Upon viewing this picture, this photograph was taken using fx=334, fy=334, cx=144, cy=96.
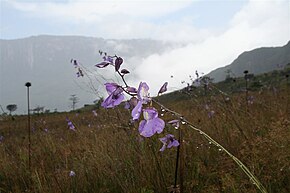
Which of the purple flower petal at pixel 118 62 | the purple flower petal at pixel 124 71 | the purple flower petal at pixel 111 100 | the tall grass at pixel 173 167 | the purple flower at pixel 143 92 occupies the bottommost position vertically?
the tall grass at pixel 173 167

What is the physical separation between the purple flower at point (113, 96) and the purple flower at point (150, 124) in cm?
13

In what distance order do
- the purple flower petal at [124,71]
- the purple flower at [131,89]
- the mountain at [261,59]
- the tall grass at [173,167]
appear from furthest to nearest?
the mountain at [261,59]
the tall grass at [173,167]
the purple flower petal at [124,71]
the purple flower at [131,89]

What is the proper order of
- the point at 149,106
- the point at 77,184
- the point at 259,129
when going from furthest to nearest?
the point at 259,129
the point at 77,184
the point at 149,106

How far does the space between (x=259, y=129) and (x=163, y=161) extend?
136 centimetres

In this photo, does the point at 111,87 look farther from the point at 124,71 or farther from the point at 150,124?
the point at 150,124

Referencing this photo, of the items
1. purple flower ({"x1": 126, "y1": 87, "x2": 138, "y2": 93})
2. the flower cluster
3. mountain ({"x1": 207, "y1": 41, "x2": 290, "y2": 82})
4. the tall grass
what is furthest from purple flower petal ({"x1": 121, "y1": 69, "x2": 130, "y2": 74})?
mountain ({"x1": 207, "y1": 41, "x2": 290, "y2": 82})

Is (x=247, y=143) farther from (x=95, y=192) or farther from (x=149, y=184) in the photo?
(x=95, y=192)

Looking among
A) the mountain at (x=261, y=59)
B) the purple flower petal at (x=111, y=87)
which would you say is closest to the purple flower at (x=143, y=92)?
the purple flower petal at (x=111, y=87)

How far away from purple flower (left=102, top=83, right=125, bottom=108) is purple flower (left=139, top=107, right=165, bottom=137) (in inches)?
5.2

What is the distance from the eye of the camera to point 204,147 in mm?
3156

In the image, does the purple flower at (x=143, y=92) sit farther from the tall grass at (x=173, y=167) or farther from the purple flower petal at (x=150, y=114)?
the tall grass at (x=173, y=167)

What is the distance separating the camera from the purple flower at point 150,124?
1.09 metres

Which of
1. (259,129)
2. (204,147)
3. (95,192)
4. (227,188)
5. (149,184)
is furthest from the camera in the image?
(259,129)

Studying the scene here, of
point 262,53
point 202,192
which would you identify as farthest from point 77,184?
point 262,53
